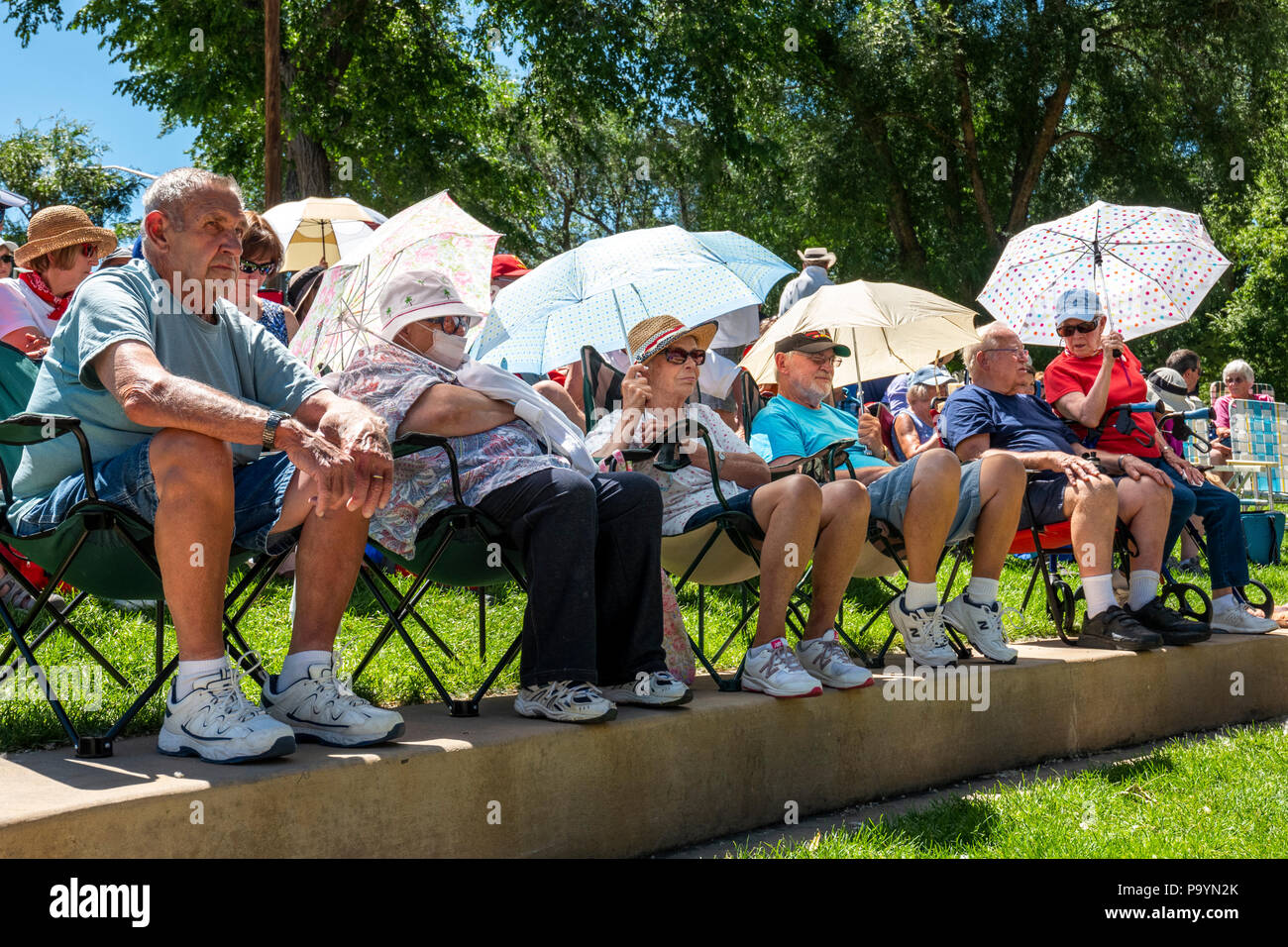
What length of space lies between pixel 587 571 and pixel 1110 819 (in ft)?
5.66

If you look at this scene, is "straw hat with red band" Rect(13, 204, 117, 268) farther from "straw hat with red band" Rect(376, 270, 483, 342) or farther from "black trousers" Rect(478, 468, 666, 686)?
"black trousers" Rect(478, 468, 666, 686)

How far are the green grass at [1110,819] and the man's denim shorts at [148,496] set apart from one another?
58.1 inches

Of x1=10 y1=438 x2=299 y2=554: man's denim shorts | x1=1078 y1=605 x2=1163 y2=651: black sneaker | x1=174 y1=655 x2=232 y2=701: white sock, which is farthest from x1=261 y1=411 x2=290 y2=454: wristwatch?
x1=1078 y1=605 x2=1163 y2=651: black sneaker

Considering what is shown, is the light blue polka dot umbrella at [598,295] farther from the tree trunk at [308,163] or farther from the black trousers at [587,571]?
the tree trunk at [308,163]

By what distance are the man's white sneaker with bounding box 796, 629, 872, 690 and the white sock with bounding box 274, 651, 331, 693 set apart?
1608 millimetres

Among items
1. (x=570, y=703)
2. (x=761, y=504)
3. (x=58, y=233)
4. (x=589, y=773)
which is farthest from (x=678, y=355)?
(x=58, y=233)

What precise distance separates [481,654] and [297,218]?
446 centimetres

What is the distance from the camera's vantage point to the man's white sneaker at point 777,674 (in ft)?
12.3

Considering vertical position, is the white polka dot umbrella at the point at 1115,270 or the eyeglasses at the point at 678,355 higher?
the white polka dot umbrella at the point at 1115,270

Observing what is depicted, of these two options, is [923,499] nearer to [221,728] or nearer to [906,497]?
[906,497]

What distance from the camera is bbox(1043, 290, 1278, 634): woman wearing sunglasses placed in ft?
18.9

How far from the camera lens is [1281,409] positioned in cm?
1203

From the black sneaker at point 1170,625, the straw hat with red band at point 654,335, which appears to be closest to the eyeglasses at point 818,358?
the straw hat with red band at point 654,335

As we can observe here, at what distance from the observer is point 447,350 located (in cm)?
369
